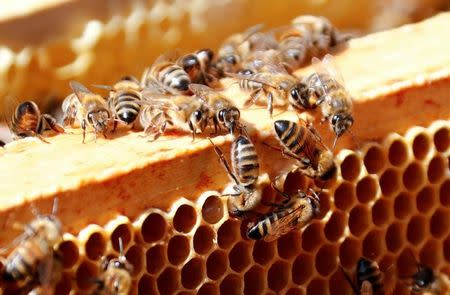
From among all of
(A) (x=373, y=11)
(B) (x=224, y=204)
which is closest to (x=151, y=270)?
(B) (x=224, y=204)

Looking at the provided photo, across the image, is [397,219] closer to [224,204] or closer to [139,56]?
[224,204]

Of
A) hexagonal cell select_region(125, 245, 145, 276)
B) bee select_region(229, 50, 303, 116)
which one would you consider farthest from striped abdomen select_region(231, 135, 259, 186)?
hexagonal cell select_region(125, 245, 145, 276)

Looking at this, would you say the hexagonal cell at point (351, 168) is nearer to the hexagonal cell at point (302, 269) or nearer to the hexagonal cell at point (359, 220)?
the hexagonal cell at point (359, 220)

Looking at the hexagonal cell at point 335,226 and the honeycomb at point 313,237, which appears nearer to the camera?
the honeycomb at point 313,237

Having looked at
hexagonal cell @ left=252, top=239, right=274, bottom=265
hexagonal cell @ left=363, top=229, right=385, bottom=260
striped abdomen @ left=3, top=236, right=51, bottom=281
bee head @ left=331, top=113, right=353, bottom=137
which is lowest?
hexagonal cell @ left=363, top=229, right=385, bottom=260

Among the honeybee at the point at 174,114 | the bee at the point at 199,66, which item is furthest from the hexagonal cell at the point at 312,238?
the bee at the point at 199,66

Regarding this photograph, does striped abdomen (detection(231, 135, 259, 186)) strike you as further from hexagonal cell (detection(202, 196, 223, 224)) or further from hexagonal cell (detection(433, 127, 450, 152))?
hexagonal cell (detection(433, 127, 450, 152))

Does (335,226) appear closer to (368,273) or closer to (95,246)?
(368,273)
